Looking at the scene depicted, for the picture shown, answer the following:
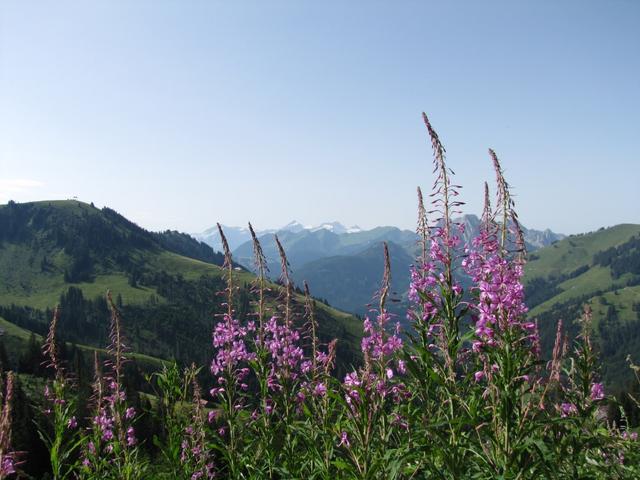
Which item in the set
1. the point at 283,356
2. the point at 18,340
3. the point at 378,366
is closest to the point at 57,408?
the point at 283,356

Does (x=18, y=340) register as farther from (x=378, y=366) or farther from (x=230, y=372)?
(x=378, y=366)

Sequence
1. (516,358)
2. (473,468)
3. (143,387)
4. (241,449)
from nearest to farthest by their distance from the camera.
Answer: (516,358)
(473,468)
(241,449)
(143,387)

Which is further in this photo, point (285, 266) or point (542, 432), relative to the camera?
point (285, 266)

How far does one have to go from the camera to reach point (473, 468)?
675cm

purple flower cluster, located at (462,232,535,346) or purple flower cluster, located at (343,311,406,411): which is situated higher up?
purple flower cluster, located at (462,232,535,346)

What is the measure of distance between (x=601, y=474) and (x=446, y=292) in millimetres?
4010

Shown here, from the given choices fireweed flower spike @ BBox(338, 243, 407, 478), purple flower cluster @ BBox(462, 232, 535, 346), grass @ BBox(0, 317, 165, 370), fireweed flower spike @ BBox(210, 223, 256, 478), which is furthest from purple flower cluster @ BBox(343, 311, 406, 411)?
grass @ BBox(0, 317, 165, 370)

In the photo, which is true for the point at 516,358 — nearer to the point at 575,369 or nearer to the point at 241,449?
the point at 575,369

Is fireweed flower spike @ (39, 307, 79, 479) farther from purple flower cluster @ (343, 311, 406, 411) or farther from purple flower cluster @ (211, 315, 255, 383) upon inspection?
purple flower cluster @ (343, 311, 406, 411)

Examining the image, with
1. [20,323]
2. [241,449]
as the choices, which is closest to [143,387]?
[20,323]

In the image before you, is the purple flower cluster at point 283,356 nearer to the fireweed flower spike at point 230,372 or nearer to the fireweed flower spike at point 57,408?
the fireweed flower spike at point 230,372

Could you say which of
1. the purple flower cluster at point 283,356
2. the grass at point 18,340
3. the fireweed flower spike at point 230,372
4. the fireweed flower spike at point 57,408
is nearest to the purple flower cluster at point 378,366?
the purple flower cluster at point 283,356

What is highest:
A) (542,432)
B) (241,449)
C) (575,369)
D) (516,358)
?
(516,358)

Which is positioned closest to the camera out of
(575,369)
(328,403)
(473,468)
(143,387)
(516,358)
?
(516,358)
